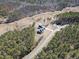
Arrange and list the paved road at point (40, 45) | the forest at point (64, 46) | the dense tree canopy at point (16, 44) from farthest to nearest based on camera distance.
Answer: the paved road at point (40, 45) < the dense tree canopy at point (16, 44) < the forest at point (64, 46)

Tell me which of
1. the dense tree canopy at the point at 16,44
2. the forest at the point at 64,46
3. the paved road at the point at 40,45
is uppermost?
the forest at the point at 64,46

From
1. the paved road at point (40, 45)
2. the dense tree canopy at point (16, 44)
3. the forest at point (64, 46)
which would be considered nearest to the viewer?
the forest at point (64, 46)

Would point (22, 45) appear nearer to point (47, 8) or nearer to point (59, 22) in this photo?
point (59, 22)

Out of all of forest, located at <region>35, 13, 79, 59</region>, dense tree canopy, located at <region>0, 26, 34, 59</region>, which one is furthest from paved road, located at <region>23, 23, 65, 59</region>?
forest, located at <region>35, 13, 79, 59</region>

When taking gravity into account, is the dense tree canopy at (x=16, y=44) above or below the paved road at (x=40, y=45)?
above

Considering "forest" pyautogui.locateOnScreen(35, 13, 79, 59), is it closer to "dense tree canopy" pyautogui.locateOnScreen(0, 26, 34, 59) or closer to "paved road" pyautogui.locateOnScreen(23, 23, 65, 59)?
"paved road" pyautogui.locateOnScreen(23, 23, 65, 59)

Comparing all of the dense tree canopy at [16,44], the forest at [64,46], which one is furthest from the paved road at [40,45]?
the forest at [64,46]

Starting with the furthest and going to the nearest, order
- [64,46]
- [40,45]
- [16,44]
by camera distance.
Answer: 1. [40,45]
2. [16,44]
3. [64,46]

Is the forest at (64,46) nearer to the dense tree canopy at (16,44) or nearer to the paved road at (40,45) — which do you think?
the paved road at (40,45)

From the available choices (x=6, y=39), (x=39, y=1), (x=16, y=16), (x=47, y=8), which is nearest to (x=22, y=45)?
(x=6, y=39)

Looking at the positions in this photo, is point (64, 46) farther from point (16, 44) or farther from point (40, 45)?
point (16, 44)

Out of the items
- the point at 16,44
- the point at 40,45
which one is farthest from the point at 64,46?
the point at 16,44
